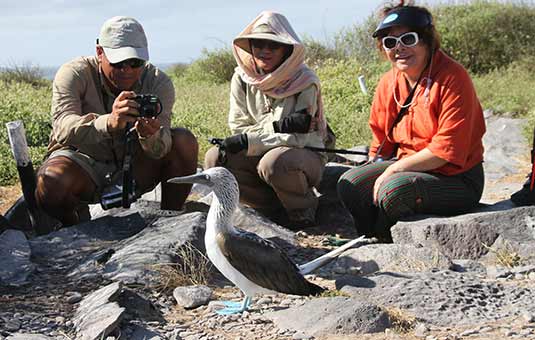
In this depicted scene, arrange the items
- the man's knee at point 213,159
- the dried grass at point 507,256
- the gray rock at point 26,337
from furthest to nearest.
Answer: the man's knee at point 213,159 < the dried grass at point 507,256 < the gray rock at point 26,337

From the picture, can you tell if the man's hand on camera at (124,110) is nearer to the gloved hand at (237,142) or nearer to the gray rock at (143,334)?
the gloved hand at (237,142)

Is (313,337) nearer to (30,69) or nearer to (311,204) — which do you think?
(311,204)

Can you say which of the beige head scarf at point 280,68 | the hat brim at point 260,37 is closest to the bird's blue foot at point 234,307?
the beige head scarf at point 280,68

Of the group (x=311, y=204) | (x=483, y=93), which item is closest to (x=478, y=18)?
(x=483, y=93)

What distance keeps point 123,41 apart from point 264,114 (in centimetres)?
109

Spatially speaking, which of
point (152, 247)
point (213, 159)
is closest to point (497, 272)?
point (152, 247)

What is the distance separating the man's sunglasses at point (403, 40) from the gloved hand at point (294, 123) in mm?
782

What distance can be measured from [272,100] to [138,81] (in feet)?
2.99

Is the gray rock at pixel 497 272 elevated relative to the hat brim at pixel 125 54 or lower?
lower

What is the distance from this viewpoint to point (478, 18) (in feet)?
54.2

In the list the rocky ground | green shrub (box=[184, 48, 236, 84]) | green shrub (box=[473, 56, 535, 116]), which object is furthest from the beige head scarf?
green shrub (box=[184, 48, 236, 84])

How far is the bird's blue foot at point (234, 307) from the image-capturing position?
12.2ft

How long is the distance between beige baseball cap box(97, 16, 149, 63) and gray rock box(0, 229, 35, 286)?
1.24 m

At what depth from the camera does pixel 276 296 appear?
13.3ft
